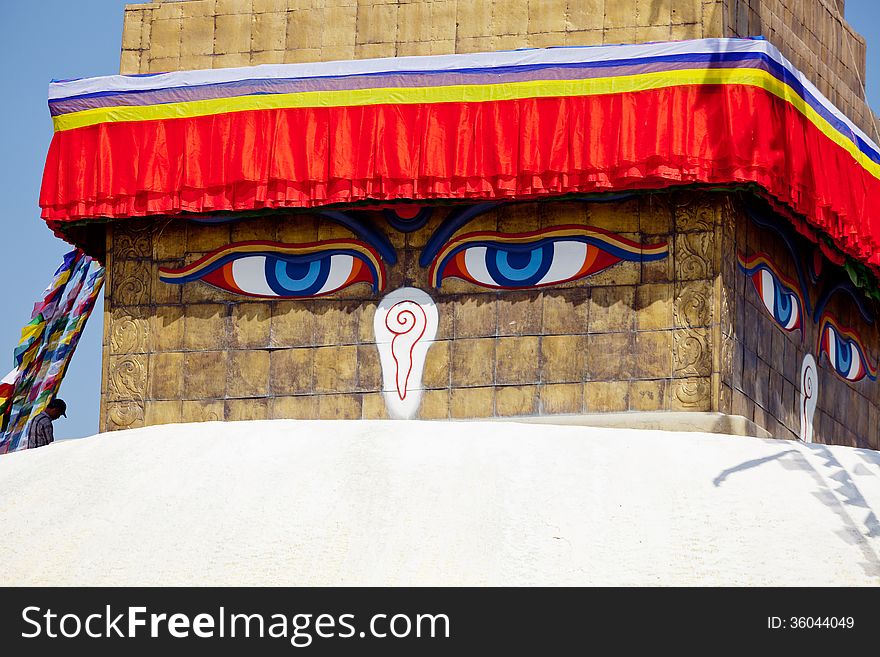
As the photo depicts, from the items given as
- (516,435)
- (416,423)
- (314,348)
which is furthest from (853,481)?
(314,348)

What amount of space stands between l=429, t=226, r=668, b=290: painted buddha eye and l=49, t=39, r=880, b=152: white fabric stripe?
1902 millimetres

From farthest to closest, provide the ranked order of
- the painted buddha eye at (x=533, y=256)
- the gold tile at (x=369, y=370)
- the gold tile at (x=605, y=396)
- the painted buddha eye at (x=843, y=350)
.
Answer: the painted buddha eye at (x=843, y=350), the gold tile at (x=369, y=370), the painted buddha eye at (x=533, y=256), the gold tile at (x=605, y=396)

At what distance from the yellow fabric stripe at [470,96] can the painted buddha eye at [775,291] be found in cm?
163

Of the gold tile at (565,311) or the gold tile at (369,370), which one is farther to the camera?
the gold tile at (369,370)

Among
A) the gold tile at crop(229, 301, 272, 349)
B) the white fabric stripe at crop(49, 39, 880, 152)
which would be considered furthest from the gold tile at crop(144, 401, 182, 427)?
the white fabric stripe at crop(49, 39, 880, 152)

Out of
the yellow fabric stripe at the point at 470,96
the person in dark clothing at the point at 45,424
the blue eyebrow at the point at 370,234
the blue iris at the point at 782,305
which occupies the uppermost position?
the yellow fabric stripe at the point at 470,96

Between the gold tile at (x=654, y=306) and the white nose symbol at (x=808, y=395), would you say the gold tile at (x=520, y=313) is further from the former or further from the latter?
the white nose symbol at (x=808, y=395)

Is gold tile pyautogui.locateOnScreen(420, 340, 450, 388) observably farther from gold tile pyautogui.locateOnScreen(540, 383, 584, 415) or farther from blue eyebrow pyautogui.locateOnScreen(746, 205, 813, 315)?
blue eyebrow pyautogui.locateOnScreen(746, 205, 813, 315)

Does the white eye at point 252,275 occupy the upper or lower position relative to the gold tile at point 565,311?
upper

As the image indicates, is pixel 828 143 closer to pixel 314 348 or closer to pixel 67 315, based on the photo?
pixel 314 348

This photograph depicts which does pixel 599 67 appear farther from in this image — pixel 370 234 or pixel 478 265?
pixel 370 234

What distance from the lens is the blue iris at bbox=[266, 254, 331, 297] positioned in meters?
19.3

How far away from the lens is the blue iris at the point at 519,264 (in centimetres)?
1875

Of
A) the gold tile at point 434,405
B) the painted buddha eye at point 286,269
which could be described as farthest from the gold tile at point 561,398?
the painted buddha eye at point 286,269
